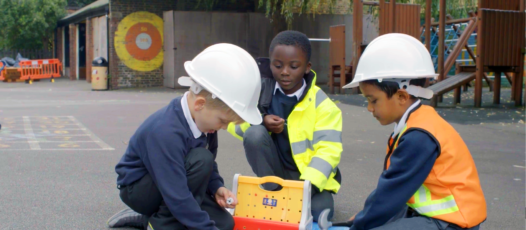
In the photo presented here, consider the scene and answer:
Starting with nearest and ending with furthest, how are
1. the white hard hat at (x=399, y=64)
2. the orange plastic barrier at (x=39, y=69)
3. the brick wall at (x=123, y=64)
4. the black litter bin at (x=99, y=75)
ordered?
1. the white hard hat at (x=399, y=64)
2. the black litter bin at (x=99, y=75)
3. the brick wall at (x=123, y=64)
4. the orange plastic barrier at (x=39, y=69)

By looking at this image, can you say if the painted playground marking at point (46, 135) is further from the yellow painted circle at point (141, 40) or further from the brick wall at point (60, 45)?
the brick wall at point (60, 45)

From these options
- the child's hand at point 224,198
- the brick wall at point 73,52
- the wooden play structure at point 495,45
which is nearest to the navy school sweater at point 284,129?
the child's hand at point 224,198

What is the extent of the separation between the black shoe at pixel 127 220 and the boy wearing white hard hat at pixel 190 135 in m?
0.50

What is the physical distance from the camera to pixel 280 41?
3.83 metres

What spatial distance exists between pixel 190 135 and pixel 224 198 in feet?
1.88

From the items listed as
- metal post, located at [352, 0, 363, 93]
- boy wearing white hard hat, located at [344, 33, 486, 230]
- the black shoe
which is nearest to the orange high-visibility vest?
boy wearing white hard hat, located at [344, 33, 486, 230]

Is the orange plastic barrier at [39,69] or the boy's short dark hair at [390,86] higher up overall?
the boy's short dark hair at [390,86]

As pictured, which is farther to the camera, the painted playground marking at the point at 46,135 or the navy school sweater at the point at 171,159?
the painted playground marking at the point at 46,135

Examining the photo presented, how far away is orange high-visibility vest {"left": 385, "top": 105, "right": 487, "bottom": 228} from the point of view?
2574 millimetres

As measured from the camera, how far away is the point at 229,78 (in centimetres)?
279

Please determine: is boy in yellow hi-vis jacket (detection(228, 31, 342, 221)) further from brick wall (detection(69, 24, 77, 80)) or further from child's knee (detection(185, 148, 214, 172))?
brick wall (detection(69, 24, 77, 80))

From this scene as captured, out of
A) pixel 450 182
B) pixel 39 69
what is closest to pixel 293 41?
pixel 450 182

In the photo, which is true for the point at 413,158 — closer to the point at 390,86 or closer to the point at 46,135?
the point at 390,86

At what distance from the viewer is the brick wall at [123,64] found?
65.7ft
